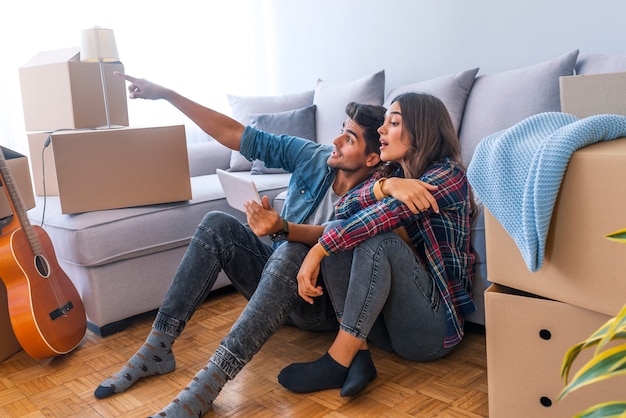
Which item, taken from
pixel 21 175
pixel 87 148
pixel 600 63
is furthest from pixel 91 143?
pixel 600 63

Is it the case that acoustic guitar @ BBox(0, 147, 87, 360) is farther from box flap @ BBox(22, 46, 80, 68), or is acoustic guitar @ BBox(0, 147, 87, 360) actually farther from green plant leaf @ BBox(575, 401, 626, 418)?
green plant leaf @ BBox(575, 401, 626, 418)

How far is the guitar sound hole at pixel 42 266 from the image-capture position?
6.07ft

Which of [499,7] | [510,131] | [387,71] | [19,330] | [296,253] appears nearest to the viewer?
[510,131]

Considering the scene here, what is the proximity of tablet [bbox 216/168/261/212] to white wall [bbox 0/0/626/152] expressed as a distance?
1.30 metres

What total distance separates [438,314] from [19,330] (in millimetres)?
1157

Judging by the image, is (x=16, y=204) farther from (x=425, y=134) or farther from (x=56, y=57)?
(x=425, y=134)

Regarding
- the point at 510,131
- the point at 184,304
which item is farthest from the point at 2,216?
the point at 510,131

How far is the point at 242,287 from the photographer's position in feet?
5.77

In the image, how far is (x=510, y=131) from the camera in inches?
42.4

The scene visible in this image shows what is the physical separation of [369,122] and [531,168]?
0.74m

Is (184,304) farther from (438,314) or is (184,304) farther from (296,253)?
(438,314)

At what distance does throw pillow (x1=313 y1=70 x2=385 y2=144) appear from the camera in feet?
8.80

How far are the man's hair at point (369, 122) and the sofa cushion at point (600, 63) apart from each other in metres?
0.74

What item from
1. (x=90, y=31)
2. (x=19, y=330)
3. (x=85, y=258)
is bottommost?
(x=19, y=330)
